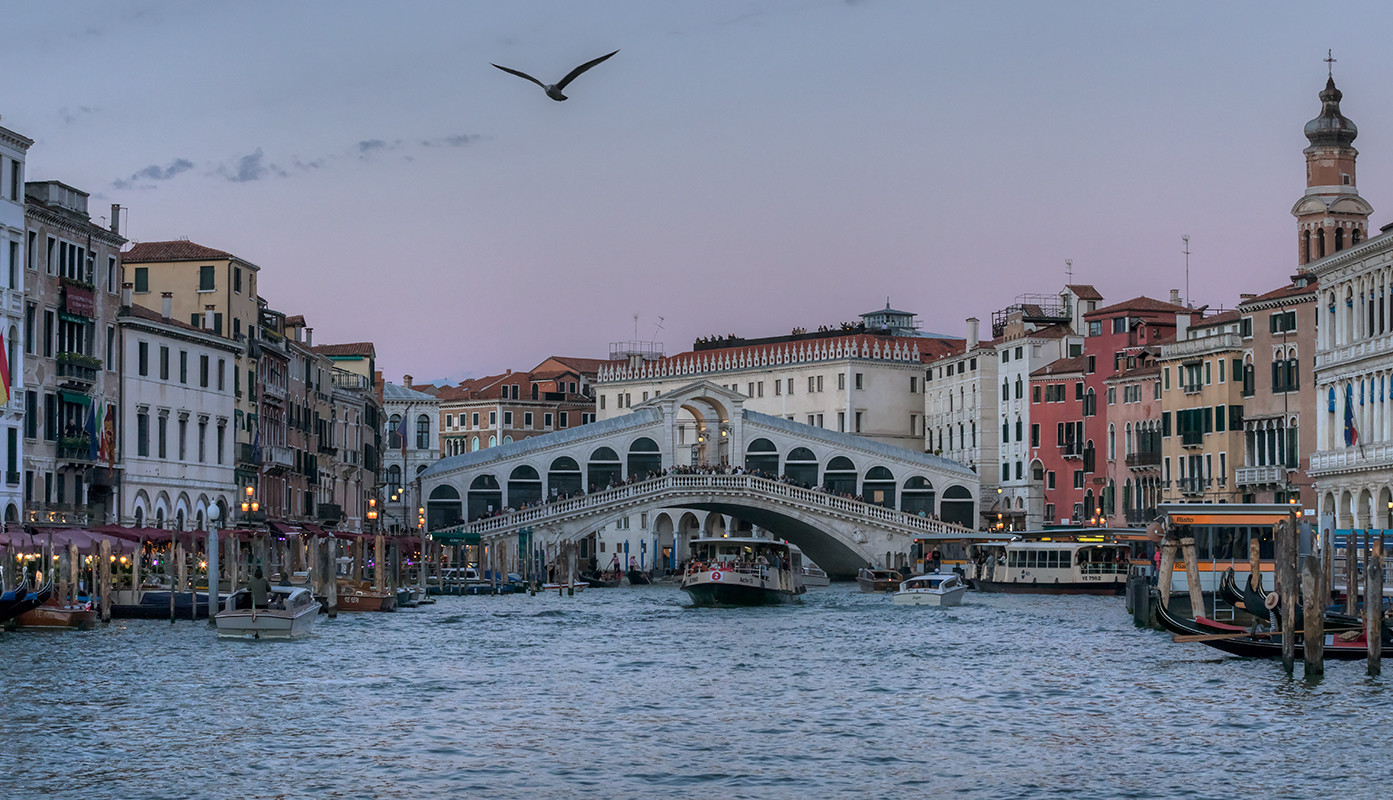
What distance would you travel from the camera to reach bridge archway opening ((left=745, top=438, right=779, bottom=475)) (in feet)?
260

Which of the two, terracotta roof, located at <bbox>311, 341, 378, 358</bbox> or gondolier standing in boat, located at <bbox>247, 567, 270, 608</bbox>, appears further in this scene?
terracotta roof, located at <bbox>311, 341, 378, 358</bbox>

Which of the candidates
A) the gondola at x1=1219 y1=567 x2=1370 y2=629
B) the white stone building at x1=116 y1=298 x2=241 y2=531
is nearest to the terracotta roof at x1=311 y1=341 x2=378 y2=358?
the white stone building at x1=116 y1=298 x2=241 y2=531

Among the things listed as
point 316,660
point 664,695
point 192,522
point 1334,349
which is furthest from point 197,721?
point 1334,349

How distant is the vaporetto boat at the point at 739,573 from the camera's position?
5022cm

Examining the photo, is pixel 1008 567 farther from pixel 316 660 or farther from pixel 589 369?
pixel 589 369

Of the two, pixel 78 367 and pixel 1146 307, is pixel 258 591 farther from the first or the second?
pixel 1146 307

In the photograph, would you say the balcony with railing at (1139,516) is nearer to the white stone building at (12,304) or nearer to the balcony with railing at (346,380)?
the balcony with railing at (346,380)

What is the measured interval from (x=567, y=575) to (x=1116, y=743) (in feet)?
159

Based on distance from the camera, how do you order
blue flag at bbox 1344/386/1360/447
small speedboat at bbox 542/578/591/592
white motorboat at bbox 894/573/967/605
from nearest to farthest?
blue flag at bbox 1344/386/1360/447, white motorboat at bbox 894/573/967/605, small speedboat at bbox 542/578/591/592

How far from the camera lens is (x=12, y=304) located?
1682 inches

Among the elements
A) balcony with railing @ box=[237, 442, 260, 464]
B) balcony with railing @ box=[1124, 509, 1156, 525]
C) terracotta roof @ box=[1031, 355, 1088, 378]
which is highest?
terracotta roof @ box=[1031, 355, 1088, 378]

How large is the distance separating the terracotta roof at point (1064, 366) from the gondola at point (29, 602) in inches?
1799

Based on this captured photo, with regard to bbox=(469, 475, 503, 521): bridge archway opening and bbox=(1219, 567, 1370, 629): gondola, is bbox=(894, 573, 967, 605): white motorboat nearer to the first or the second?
bbox=(1219, 567, 1370, 629): gondola

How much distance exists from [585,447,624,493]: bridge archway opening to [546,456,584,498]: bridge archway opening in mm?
413
